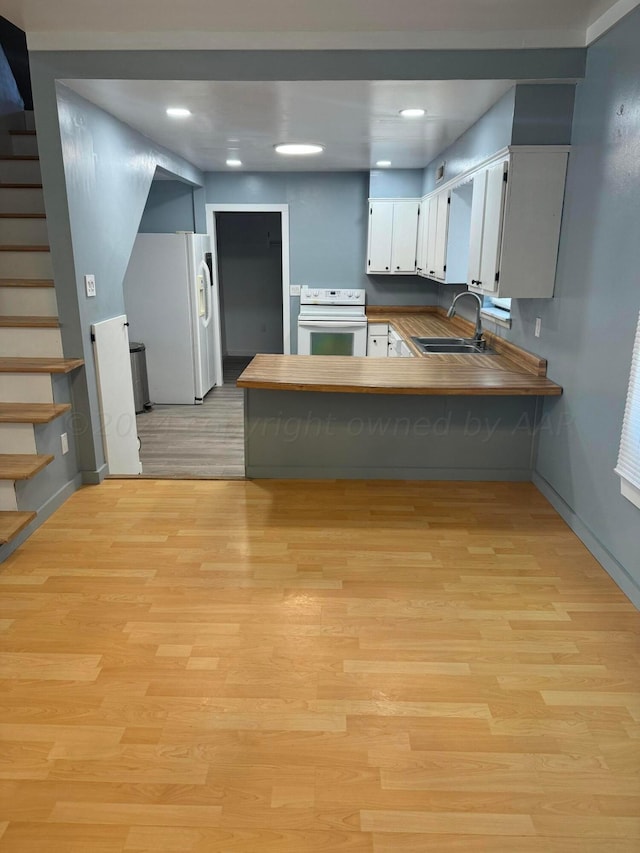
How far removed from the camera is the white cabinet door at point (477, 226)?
134 inches

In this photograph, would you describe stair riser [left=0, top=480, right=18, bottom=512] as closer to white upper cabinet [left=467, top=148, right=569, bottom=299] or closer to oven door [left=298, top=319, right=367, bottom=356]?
white upper cabinet [left=467, top=148, right=569, bottom=299]

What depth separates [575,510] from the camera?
300cm

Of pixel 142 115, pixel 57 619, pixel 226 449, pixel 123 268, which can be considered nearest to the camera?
pixel 57 619

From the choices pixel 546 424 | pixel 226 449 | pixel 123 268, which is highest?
pixel 123 268

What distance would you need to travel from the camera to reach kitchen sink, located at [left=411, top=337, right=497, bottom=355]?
4223 millimetres

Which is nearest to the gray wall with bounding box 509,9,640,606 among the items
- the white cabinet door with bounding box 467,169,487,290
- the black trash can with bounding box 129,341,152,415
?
the white cabinet door with bounding box 467,169,487,290

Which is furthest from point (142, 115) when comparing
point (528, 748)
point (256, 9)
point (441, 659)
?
point (528, 748)

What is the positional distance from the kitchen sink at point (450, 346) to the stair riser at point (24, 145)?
3.07 meters

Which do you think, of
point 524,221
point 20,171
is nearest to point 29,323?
point 20,171

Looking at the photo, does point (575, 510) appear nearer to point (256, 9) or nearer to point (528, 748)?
point (528, 748)

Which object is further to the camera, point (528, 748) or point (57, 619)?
point (57, 619)

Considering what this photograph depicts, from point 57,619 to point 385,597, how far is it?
4.30 ft

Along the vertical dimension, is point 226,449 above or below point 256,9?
below

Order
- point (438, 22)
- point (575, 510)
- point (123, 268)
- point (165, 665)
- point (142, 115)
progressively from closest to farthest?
point (165, 665)
point (438, 22)
point (575, 510)
point (142, 115)
point (123, 268)
